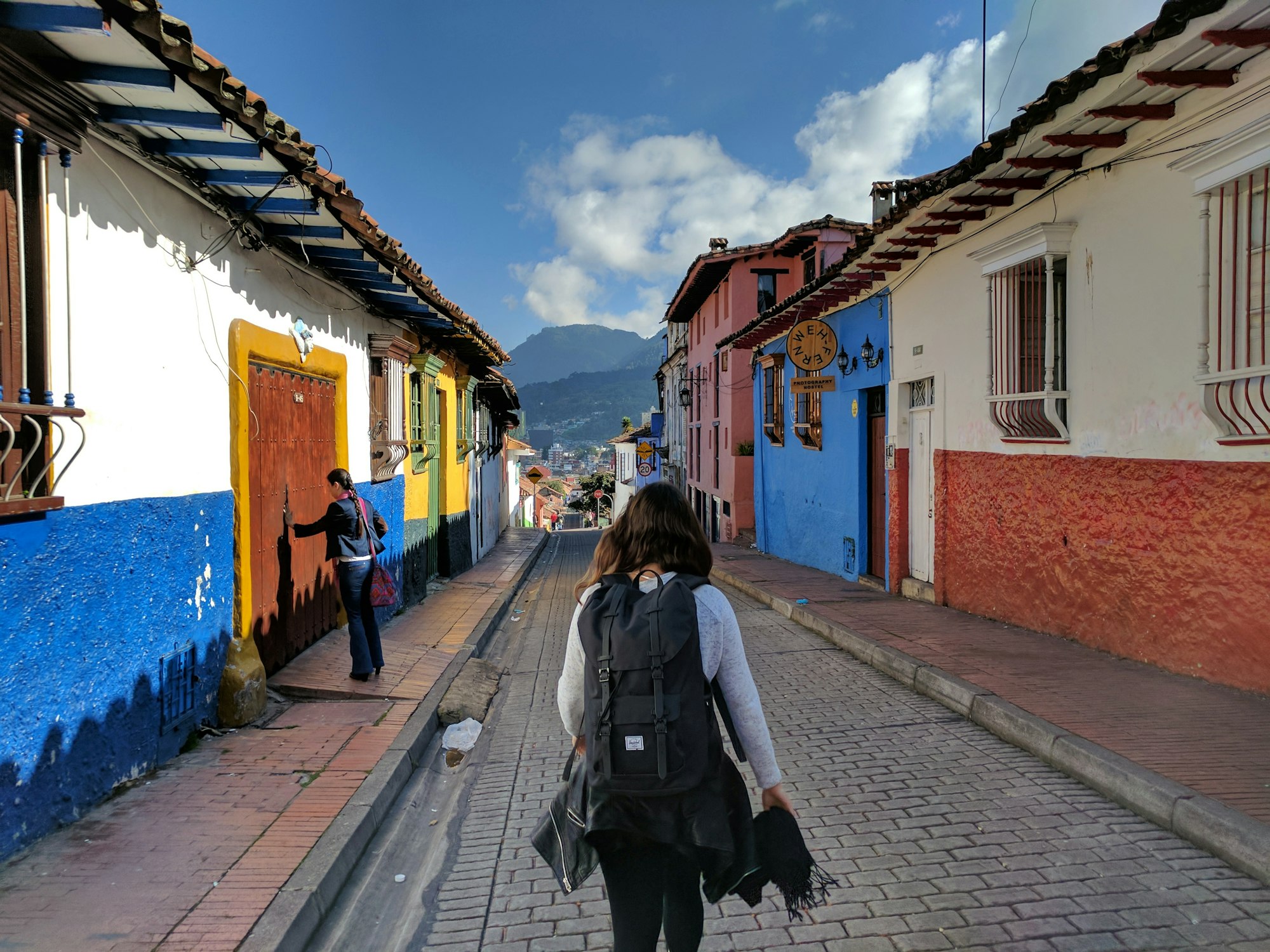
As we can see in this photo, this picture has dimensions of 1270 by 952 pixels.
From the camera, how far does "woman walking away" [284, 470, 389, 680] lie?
6328mm

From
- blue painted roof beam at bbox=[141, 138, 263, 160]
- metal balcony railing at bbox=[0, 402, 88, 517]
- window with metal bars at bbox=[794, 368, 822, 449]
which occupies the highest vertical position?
blue painted roof beam at bbox=[141, 138, 263, 160]

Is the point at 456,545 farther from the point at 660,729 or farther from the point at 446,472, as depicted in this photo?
the point at 660,729

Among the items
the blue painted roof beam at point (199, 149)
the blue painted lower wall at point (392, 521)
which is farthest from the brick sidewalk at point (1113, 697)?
the blue painted roof beam at point (199, 149)

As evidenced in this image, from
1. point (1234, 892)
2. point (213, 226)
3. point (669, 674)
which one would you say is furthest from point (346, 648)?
point (1234, 892)

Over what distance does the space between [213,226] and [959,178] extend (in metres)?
5.89

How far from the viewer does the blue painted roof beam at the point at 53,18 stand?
117 inches

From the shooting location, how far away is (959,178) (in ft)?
22.7

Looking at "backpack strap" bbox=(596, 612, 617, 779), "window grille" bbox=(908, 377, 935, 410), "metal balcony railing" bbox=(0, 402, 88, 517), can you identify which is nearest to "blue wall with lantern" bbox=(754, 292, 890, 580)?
"window grille" bbox=(908, 377, 935, 410)

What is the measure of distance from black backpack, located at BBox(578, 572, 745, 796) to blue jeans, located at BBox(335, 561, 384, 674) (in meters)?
4.73

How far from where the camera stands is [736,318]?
22.4m

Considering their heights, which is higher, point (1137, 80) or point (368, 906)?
point (1137, 80)

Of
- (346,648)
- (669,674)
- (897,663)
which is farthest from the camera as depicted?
(346,648)

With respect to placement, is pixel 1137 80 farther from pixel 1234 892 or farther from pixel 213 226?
pixel 213 226

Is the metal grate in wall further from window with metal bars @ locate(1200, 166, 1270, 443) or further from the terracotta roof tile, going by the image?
window with metal bars @ locate(1200, 166, 1270, 443)
